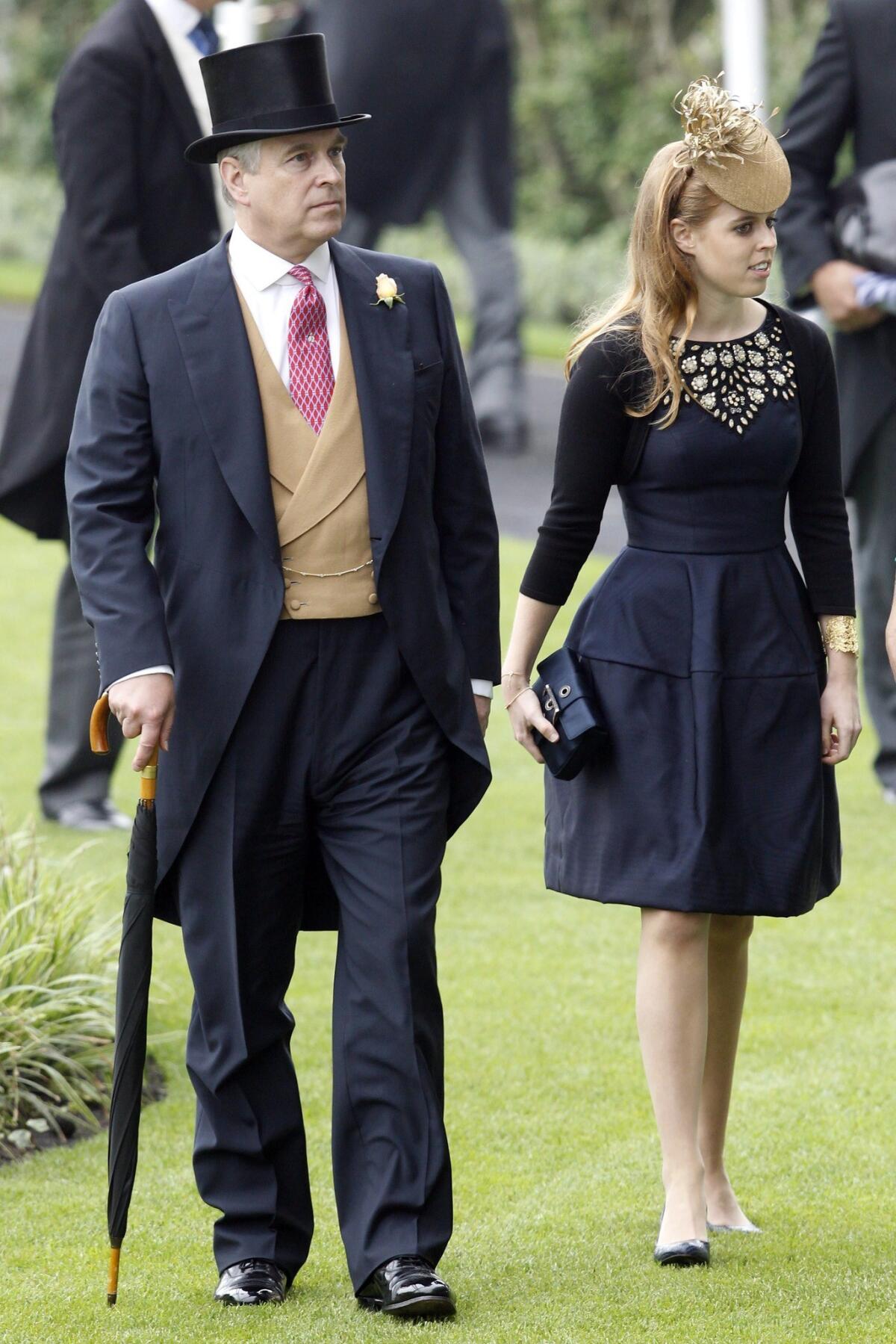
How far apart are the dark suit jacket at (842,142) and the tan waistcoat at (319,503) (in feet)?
11.1

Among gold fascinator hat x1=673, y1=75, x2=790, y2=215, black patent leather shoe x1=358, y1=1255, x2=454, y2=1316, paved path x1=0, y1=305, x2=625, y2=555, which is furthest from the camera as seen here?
paved path x1=0, y1=305, x2=625, y2=555

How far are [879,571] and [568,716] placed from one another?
11.9ft

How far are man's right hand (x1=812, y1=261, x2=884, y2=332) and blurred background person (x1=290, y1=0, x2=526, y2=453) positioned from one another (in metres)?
9.25

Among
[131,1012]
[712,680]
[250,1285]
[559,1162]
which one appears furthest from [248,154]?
[559,1162]

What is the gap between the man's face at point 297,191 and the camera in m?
3.73

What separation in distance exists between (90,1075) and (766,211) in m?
2.45

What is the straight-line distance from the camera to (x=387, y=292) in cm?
388

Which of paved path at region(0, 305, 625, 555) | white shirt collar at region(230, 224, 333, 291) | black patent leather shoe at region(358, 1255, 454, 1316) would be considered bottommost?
paved path at region(0, 305, 625, 555)

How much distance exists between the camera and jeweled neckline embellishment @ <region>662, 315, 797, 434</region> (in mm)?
3916

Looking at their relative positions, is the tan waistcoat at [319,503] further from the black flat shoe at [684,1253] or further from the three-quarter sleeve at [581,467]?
the black flat shoe at [684,1253]

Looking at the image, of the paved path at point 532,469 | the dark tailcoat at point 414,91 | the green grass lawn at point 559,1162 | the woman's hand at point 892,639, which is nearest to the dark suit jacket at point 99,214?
the green grass lawn at point 559,1162

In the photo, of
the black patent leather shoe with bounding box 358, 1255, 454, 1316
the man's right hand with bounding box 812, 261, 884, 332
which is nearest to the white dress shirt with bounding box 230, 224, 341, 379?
the black patent leather shoe with bounding box 358, 1255, 454, 1316

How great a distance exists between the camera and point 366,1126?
377cm

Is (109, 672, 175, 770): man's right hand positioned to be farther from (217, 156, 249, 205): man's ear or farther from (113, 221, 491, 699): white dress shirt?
(217, 156, 249, 205): man's ear
